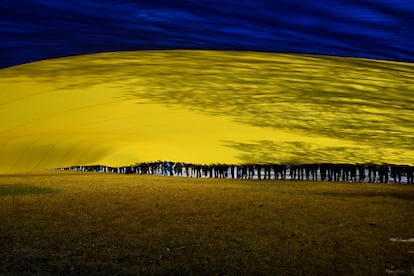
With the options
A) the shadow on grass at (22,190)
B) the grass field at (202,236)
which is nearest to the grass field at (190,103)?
the grass field at (202,236)

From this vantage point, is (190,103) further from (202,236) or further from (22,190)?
(22,190)

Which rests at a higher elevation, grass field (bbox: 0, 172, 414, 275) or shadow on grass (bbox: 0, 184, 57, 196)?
grass field (bbox: 0, 172, 414, 275)

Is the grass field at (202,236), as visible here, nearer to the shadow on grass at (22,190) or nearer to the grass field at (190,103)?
the shadow on grass at (22,190)

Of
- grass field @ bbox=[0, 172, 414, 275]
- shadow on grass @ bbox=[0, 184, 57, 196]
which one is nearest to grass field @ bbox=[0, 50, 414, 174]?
grass field @ bbox=[0, 172, 414, 275]

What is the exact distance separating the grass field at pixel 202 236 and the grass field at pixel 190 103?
1984 millimetres

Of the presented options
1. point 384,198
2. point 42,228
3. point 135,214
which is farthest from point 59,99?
point 384,198

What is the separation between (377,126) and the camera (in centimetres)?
437

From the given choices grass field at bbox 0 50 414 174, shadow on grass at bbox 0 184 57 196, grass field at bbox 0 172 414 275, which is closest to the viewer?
grass field at bbox 0 50 414 174

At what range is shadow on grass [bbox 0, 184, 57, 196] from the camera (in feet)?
51.3

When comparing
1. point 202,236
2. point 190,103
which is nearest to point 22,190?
point 202,236

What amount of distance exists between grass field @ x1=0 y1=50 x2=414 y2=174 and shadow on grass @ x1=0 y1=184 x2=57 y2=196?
39.8 feet

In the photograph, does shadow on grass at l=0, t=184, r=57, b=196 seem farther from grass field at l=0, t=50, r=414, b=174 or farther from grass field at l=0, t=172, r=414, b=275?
grass field at l=0, t=50, r=414, b=174

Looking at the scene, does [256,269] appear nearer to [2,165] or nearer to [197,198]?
[2,165]

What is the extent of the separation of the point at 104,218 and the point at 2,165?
680 centimetres
